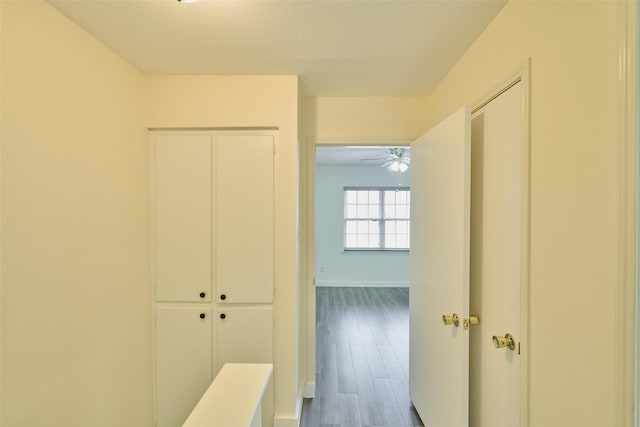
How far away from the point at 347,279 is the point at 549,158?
5.27 metres

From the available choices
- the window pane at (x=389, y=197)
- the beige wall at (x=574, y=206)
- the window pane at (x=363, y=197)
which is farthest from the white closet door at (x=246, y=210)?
the window pane at (x=389, y=197)

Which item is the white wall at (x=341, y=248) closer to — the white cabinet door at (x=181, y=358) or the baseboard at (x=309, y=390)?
the baseboard at (x=309, y=390)

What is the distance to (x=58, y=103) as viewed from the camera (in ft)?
4.33

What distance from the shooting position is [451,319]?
60.3 inches

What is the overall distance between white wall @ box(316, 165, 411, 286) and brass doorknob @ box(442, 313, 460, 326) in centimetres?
443

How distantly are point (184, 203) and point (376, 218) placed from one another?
4633mm

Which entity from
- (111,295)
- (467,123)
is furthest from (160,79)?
(467,123)

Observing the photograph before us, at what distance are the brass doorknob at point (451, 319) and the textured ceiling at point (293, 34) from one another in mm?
1464

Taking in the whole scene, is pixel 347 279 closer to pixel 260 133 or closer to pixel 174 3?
pixel 260 133

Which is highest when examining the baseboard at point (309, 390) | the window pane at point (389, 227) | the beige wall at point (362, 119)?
the beige wall at point (362, 119)

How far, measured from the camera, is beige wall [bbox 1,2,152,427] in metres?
1.15

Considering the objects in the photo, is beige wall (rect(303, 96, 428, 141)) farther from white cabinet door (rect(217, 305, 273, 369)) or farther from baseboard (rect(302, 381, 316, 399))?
baseboard (rect(302, 381, 316, 399))

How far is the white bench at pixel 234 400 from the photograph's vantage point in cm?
118

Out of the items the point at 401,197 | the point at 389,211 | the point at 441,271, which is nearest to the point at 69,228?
the point at 441,271
